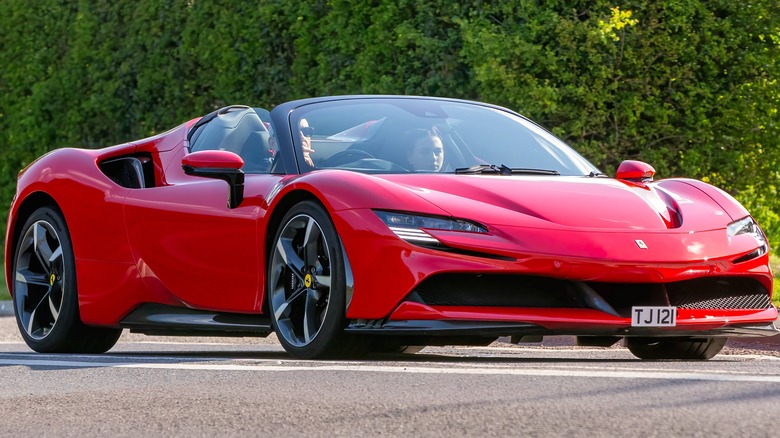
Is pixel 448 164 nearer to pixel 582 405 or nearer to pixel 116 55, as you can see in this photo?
pixel 582 405

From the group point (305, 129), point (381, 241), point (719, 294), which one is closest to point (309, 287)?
point (381, 241)

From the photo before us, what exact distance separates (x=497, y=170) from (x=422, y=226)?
102 centimetres

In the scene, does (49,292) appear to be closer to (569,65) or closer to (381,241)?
(381,241)

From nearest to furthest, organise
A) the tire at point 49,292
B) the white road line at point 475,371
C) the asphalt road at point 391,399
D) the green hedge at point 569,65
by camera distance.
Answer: the asphalt road at point 391,399, the white road line at point 475,371, the tire at point 49,292, the green hedge at point 569,65

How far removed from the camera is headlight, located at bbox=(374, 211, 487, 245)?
647 centimetres

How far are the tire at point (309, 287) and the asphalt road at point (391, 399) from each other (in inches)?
8.0

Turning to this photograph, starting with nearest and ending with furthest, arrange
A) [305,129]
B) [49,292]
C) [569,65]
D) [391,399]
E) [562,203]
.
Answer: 1. [391,399]
2. [562,203]
3. [305,129]
4. [49,292]
5. [569,65]

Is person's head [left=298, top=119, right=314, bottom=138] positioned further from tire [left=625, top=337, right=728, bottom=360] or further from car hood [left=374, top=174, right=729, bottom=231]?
tire [left=625, top=337, right=728, bottom=360]

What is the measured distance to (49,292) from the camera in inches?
348

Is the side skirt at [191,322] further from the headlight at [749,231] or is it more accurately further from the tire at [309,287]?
the headlight at [749,231]

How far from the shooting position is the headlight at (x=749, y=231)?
700 centimetres

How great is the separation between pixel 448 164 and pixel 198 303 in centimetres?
146

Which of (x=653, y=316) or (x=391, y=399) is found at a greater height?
(x=391, y=399)

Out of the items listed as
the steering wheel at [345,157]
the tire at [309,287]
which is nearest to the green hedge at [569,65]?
the steering wheel at [345,157]
